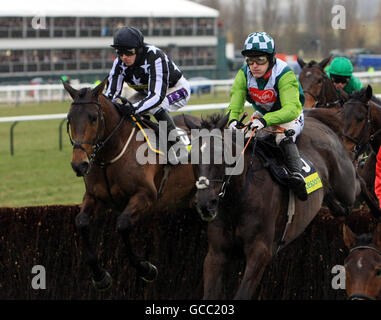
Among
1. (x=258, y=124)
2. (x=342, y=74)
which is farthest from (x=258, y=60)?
(x=342, y=74)

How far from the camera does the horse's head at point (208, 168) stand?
162 inches

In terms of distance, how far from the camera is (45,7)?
2511 centimetres

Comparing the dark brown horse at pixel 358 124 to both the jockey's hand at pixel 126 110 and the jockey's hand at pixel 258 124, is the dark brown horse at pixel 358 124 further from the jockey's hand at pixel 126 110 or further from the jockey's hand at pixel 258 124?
the jockey's hand at pixel 258 124

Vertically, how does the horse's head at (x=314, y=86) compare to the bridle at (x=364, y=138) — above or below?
above

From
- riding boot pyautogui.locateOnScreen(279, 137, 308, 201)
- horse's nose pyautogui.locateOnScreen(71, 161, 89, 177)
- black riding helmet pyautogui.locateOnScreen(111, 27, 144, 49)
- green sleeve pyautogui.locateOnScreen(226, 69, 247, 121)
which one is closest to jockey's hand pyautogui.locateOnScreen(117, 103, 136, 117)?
black riding helmet pyautogui.locateOnScreen(111, 27, 144, 49)

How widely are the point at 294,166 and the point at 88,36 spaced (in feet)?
74.4

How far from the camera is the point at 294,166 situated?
506 centimetres

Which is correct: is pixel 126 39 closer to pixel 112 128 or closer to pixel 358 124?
pixel 112 128

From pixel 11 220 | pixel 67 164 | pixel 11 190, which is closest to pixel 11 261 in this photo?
pixel 11 220

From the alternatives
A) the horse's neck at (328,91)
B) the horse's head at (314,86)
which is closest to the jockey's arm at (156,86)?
the horse's head at (314,86)

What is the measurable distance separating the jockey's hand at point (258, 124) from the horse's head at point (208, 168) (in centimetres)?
47

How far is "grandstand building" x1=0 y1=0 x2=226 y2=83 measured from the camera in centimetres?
2541

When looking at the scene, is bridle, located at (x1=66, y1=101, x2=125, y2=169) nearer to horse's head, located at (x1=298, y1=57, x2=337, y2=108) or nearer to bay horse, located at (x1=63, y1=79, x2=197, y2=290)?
bay horse, located at (x1=63, y1=79, x2=197, y2=290)

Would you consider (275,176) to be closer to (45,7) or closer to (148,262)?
(148,262)
